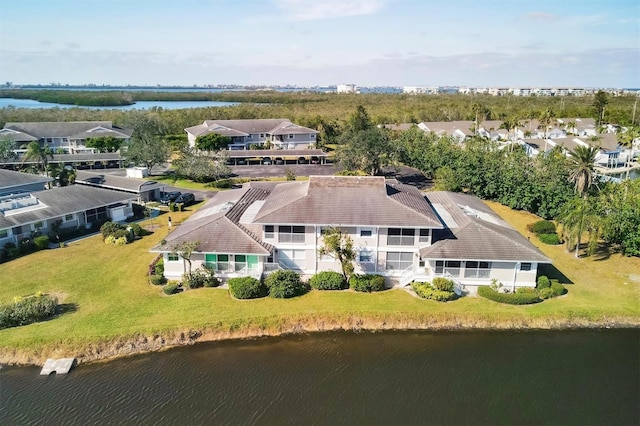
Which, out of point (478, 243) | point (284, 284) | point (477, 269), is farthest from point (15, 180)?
point (477, 269)

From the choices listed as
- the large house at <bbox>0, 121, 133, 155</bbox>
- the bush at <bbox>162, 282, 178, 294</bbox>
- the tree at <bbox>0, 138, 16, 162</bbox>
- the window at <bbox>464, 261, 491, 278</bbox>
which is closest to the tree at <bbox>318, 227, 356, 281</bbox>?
the window at <bbox>464, 261, 491, 278</bbox>

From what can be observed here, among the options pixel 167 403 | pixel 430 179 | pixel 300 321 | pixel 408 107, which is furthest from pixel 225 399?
pixel 408 107

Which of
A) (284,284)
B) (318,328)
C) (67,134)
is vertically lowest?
(318,328)

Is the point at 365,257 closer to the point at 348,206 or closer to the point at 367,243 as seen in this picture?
the point at 367,243

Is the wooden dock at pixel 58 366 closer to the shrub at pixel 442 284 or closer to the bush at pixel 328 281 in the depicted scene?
the bush at pixel 328 281

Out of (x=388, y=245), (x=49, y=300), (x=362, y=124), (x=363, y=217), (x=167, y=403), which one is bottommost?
(x=167, y=403)

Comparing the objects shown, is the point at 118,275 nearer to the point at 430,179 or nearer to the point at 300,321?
the point at 300,321

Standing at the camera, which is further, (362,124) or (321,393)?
(362,124)

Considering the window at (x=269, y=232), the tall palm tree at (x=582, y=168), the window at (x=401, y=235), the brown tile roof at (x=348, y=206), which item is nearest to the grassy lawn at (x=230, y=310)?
the window at (x=401, y=235)
